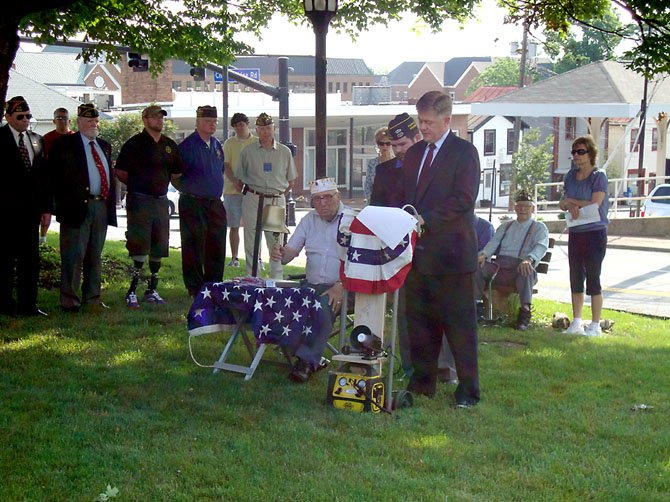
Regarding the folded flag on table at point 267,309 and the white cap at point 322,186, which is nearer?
the folded flag on table at point 267,309

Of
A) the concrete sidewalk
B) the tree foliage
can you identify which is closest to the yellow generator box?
the tree foliage

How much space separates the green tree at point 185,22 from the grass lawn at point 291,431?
4.58 metres

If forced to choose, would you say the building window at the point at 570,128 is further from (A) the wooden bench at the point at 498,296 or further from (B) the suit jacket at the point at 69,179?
(B) the suit jacket at the point at 69,179

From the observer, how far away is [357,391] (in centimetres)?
664

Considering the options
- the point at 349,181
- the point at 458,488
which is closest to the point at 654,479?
the point at 458,488

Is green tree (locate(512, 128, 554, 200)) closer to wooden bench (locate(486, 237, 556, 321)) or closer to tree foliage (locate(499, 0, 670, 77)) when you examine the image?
tree foliage (locate(499, 0, 670, 77))

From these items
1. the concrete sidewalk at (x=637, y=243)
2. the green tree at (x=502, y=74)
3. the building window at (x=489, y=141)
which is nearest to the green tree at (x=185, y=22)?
the concrete sidewalk at (x=637, y=243)

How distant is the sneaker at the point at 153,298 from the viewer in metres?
10.7

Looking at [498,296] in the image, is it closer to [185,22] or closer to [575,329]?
[575,329]

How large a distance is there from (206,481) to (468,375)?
242cm

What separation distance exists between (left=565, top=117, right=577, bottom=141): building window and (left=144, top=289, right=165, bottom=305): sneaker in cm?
5415

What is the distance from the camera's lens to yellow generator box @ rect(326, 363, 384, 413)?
6613mm

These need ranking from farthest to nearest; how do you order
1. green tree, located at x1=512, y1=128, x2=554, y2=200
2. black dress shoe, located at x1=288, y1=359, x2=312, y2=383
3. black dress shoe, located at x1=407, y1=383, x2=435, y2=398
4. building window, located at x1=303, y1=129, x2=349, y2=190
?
building window, located at x1=303, y1=129, x2=349, y2=190, green tree, located at x1=512, y1=128, x2=554, y2=200, black dress shoe, located at x1=288, y1=359, x2=312, y2=383, black dress shoe, located at x1=407, y1=383, x2=435, y2=398

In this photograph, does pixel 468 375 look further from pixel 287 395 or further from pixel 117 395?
pixel 117 395
